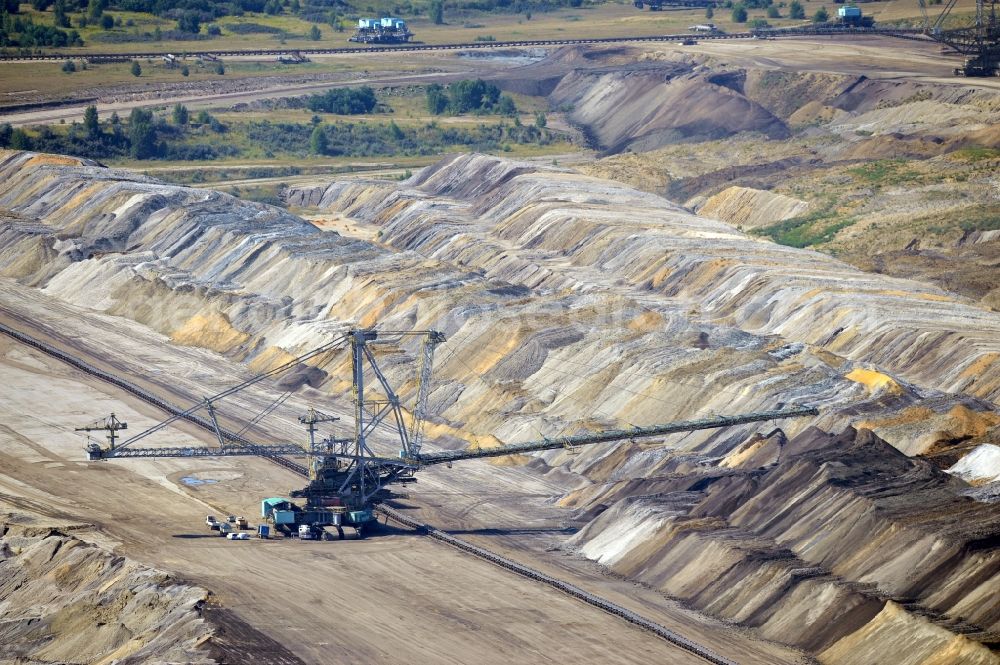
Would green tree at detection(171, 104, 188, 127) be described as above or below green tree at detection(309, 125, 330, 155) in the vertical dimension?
above

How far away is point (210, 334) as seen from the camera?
335 ft

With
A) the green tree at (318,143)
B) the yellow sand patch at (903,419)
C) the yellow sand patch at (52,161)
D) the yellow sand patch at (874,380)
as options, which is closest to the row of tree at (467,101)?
the green tree at (318,143)

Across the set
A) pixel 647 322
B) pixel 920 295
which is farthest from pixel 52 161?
pixel 920 295

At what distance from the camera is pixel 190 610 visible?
54156 millimetres

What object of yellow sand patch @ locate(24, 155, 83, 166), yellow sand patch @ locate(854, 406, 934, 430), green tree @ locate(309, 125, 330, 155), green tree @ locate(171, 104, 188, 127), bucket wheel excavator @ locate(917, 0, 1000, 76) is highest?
bucket wheel excavator @ locate(917, 0, 1000, 76)

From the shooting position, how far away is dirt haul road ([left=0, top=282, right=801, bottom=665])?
54.6 meters

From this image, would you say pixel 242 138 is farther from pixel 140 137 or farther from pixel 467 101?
pixel 467 101

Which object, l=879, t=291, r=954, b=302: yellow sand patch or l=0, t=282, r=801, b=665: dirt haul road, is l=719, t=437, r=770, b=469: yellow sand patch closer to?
l=0, t=282, r=801, b=665: dirt haul road

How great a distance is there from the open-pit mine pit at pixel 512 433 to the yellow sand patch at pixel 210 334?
11.2 inches

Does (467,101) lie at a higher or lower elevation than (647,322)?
higher

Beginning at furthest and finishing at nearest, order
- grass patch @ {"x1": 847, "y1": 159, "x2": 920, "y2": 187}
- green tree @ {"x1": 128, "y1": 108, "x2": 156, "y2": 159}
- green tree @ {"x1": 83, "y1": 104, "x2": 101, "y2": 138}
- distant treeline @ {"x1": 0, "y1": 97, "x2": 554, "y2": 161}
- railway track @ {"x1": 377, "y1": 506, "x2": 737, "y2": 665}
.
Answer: green tree @ {"x1": 128, "y1": 108, "x2": 156, "y2": 159}, green tree @ {"x1": 83, "y1": 104, "x2": 101, "y2": 138}, distant treeline @ {"x1": 0, "y1": 97, "x2": 554, "y2": 161}, grass patch @ {"x1": 847, "y1": 159, "x2": 920, "y2": 187}, railway track @ {"x1": 377, "y1": 506, "x2": 737, "y2": 665}

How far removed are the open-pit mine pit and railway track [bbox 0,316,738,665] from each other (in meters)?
0.64

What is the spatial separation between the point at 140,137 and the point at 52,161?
775 inches

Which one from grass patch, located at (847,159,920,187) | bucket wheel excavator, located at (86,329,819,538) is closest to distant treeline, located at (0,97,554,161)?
grass patch, located at (847,159,920,187)
